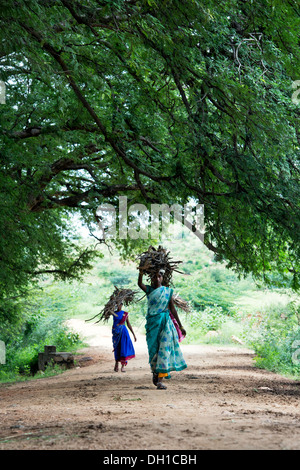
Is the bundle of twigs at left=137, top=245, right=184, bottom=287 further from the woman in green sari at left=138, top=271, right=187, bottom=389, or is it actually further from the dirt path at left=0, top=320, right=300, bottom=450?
the dirt path at left=0, top=320, right=300, bottom=450

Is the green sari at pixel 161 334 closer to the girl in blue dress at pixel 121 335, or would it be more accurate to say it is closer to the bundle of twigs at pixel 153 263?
the bundle of twigs at pixel 153 263

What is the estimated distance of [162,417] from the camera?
5.52 m

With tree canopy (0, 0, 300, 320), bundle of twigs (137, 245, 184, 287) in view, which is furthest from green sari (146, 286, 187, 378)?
tree canopy (0, 0, 300, 320)

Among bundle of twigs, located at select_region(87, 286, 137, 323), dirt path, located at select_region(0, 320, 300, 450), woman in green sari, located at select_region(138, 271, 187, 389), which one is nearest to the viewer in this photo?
dirt path, located at select_region(0, 320, 300, 450)

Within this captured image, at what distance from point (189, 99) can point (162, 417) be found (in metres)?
5.07

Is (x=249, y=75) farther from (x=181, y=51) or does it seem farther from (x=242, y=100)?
(x=181, y=51)

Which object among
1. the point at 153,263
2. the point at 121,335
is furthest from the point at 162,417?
the point at 121,335

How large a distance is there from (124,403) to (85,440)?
293 centimetres

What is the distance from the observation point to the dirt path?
4148mm

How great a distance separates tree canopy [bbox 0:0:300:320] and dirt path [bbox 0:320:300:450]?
239cm

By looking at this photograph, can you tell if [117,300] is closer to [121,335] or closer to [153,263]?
[121,335]

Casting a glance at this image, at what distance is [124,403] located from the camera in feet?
23.2

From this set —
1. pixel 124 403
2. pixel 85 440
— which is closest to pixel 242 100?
pixel 124 403

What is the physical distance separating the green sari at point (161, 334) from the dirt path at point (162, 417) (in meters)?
0.47
